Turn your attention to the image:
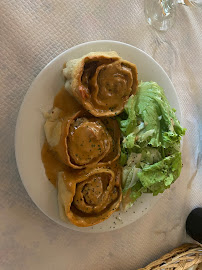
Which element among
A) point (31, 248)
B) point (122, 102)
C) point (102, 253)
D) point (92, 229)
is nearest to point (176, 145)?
point (122, 102)

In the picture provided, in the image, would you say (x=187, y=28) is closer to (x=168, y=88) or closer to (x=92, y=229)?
(x=168, y=88)

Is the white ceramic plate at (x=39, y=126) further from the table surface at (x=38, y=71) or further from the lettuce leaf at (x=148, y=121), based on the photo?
the lettuce leaf at (x=148, y=121)

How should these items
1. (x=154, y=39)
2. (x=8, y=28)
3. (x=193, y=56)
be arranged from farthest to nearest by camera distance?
(x=193, y=56), (x=154, y=39), (x=8, y=28)

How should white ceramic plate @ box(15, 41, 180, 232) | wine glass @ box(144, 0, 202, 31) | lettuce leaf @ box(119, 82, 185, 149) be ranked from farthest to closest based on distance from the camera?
wine glass @ box(144, 0, 202, 31), lettuce leaf @ box(119, 82, 185, 149), white ceramic plate @ box(15, 41, 180, 232)

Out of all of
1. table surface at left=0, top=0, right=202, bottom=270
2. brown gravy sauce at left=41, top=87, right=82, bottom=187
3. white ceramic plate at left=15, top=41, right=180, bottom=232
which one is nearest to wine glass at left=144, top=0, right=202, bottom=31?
table surface at left=0, top=0, right=202, bottom=270

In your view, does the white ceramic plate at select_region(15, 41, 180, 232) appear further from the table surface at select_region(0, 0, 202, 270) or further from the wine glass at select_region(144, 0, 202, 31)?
the wine glass at select_region(144, 0, 202, 31)

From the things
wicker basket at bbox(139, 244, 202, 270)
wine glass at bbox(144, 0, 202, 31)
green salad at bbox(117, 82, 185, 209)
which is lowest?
wicker basket at bbox(139, 244, 202, 270)

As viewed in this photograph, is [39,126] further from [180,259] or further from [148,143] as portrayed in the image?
[180,259]
